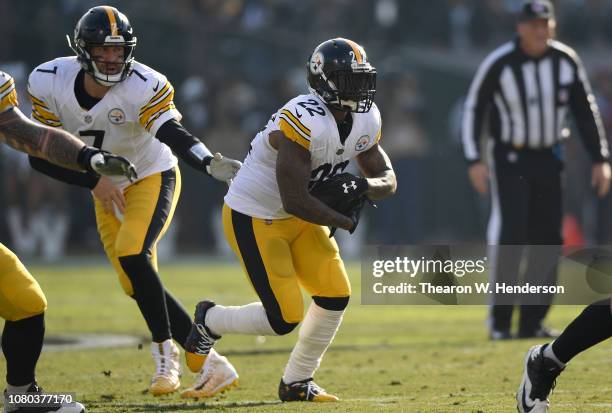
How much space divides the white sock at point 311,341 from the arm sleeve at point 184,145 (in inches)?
33.7

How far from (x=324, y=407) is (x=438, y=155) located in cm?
1165

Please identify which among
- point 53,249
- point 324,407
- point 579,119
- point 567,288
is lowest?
point 53,249

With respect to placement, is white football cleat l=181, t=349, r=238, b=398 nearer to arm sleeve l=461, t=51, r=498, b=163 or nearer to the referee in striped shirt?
the referee in striped shirt

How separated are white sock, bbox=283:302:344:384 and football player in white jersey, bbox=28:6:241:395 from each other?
332 millimetres

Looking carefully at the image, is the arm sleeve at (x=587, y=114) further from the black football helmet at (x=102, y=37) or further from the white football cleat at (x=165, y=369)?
the white football cleat at (x=165, y=369)

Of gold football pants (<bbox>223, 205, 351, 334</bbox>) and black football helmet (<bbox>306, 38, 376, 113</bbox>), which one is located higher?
black football helmet (<bbox>306, 38, 376, 113</bbox>)

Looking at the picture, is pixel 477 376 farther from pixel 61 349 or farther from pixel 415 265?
pixel 61 349

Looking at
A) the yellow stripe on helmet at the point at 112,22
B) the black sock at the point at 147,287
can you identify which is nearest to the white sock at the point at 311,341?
the black sock at the point at 147,287

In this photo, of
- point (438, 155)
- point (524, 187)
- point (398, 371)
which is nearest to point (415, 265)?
point (398, 371)

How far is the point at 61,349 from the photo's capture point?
7.58 meters

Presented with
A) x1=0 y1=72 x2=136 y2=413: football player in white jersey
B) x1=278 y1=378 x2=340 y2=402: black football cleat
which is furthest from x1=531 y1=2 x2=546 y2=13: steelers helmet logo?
x1=0 y1=72 x2=136 y2=413: football player in white jersey

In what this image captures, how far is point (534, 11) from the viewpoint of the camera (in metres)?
8.02

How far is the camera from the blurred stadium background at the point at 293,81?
14594 mm

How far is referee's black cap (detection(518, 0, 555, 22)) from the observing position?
8.01 meters
